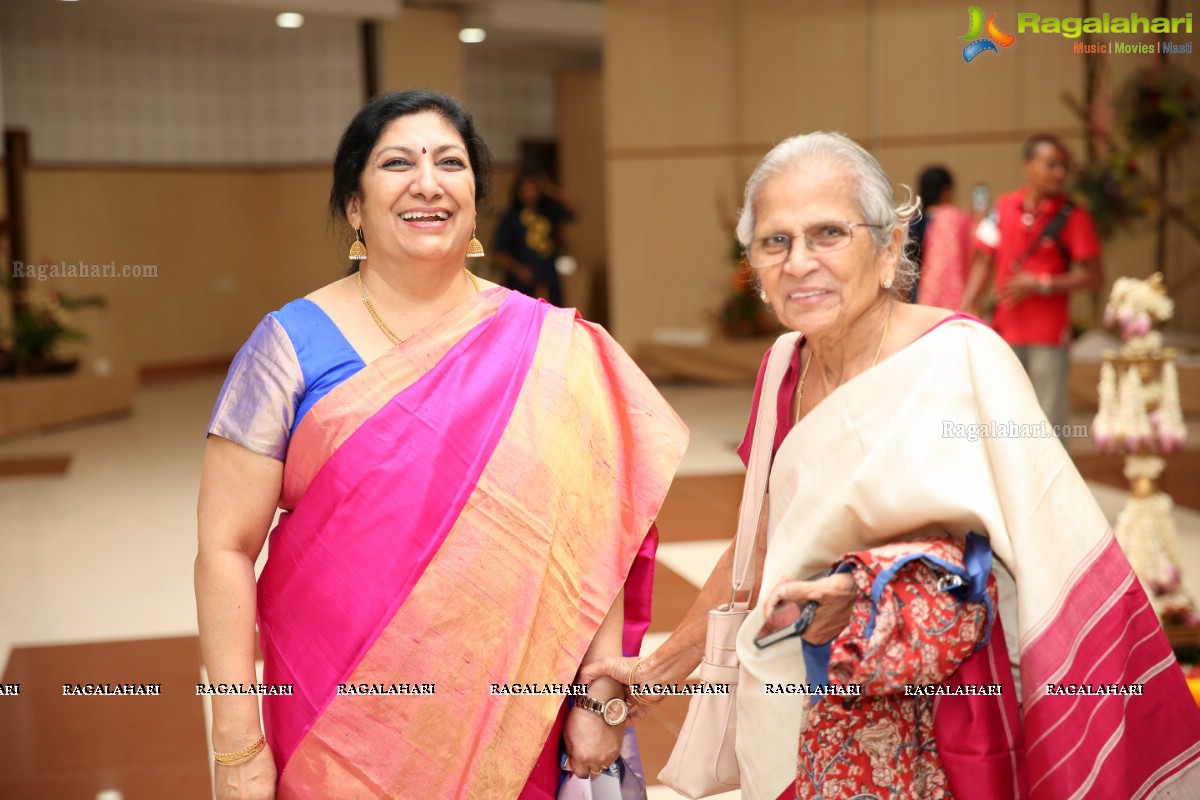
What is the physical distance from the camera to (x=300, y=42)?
13.4m

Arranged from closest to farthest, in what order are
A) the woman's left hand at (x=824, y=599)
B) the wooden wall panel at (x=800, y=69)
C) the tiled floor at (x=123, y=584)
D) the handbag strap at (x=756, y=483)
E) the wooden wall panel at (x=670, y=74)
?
the woman's left hand at (x=824, y=599), the handbag strap at (x=756, y=483), the tiled floor at (x=123, y=584), the wooden wall panel at (x=800, y=69), the wooden wall panel at (x=670, y=74)

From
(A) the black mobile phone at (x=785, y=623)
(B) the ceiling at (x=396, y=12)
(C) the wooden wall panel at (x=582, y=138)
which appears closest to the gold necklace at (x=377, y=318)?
(A) the black mobile phone at (x=785, y=623)

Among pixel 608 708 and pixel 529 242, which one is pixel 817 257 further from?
pixel 529 242

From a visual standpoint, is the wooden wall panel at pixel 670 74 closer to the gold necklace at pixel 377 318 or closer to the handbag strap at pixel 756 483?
the gold necklace at pixel 377 318

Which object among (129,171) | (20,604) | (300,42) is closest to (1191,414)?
(20,604)

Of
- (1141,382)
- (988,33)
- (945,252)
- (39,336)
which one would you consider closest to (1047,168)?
(945,252)

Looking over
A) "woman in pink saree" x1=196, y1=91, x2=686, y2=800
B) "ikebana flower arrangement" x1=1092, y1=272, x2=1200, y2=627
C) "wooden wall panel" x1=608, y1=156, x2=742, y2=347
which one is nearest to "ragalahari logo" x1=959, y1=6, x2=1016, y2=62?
"ikebana flower arrangement" x1=1092, y1=272, x2=1200, y2=627

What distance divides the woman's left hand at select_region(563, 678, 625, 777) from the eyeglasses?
2.54ft

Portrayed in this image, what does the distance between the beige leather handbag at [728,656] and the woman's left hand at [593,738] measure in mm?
119

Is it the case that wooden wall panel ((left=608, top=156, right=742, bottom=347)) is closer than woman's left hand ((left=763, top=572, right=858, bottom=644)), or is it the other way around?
woman's left hand ((left=763, top=572, right=858, bottom=644))

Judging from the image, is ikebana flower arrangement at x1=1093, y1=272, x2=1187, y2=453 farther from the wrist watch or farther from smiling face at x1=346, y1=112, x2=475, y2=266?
smiling face at x1=346, y1=112, x2=475, y2=266

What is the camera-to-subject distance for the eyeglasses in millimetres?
1707

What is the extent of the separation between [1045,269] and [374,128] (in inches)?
166

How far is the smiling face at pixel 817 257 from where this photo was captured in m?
1.71
